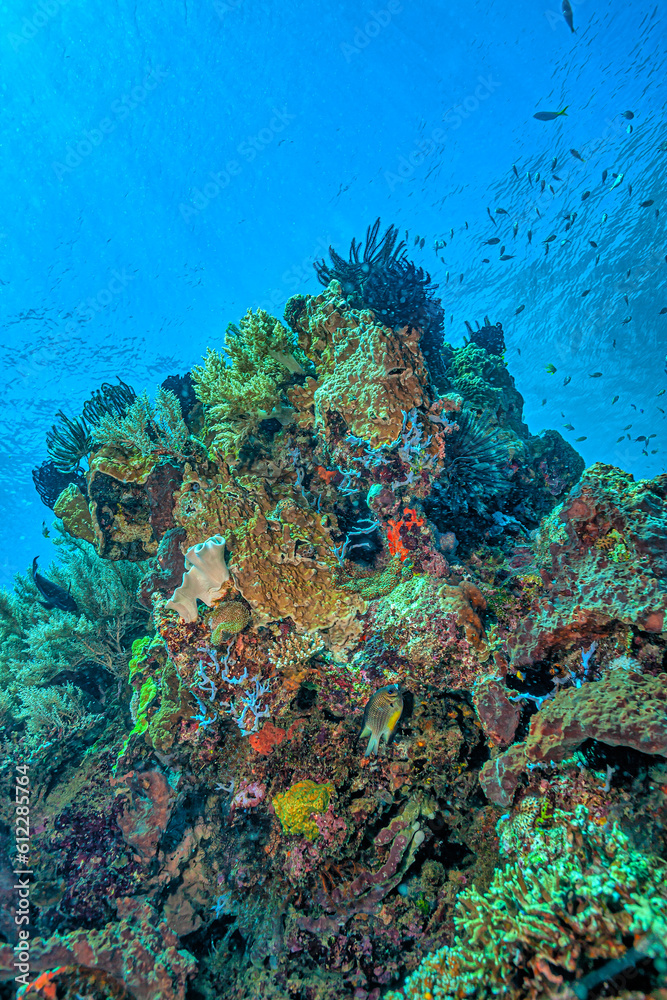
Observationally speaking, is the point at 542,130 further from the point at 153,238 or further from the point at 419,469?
the point at 419,469

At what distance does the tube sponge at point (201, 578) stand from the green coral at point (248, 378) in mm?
1512

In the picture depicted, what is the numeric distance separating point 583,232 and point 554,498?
32.5 metres

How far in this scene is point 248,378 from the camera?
481 cm

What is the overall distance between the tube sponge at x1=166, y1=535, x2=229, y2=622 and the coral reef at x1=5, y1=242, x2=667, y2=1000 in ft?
0.10

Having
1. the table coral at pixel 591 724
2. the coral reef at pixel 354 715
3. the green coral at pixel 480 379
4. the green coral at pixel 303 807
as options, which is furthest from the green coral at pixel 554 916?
the green coral at pixel 480 379

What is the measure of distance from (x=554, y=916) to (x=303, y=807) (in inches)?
81.0

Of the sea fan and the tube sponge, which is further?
the sea fan

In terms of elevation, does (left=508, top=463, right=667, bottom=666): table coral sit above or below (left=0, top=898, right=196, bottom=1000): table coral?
above

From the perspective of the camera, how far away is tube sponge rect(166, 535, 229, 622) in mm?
3723

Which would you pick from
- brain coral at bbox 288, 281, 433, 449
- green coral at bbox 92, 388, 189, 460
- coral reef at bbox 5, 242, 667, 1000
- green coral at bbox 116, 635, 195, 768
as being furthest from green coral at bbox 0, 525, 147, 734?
brain coral at bbox 288, 281, 433, 449

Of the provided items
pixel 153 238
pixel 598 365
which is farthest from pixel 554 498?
pixel 598 365

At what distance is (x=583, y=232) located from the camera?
2747cm

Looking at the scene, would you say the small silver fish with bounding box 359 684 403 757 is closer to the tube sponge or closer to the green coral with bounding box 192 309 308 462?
the tube sponge

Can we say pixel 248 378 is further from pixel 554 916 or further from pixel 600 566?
pixel 554 916
